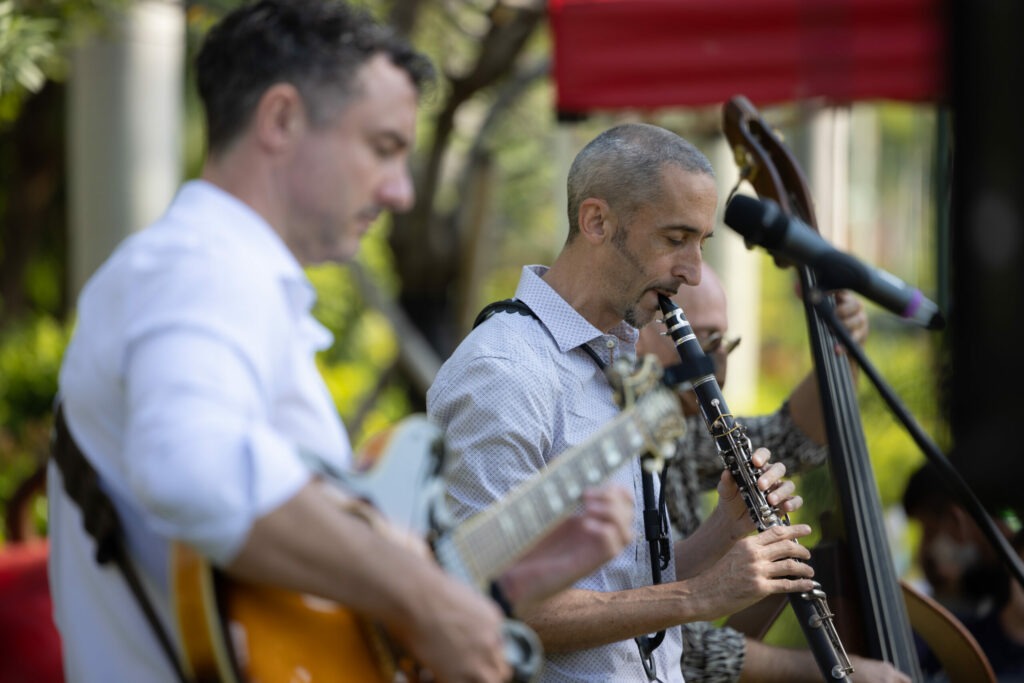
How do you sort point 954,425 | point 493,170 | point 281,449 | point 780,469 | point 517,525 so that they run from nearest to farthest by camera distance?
point 281,449
point 517,525
point 780,469
point 954,425
point 493,170

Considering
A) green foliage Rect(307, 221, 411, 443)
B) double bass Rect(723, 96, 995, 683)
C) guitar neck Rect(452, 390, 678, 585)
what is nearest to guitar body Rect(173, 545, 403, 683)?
guitar neck Rect(452, 390, 678, 585)

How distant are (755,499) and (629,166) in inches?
28.7

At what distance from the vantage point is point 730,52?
14.8 feet

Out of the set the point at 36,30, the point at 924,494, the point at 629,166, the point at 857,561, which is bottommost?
the point at 924,494

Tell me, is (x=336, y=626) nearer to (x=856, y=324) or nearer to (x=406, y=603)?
(x=406, y=603)

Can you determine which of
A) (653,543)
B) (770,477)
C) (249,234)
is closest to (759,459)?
(770,477)

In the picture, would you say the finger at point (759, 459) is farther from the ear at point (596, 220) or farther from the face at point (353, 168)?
the face at point (353, 168)

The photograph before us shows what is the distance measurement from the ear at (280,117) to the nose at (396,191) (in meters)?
0.14

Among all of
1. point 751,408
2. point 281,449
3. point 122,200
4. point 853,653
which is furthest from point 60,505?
point 751,408

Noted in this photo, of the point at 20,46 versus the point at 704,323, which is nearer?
the point at 704,323

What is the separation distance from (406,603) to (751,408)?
6.42 meters

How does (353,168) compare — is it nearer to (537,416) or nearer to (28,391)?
(537,416)

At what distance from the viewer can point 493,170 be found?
7.48m

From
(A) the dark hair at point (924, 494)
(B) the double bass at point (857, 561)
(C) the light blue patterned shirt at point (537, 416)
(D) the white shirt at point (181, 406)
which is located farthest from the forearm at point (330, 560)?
(A) the dark hair at point (924, 494)
